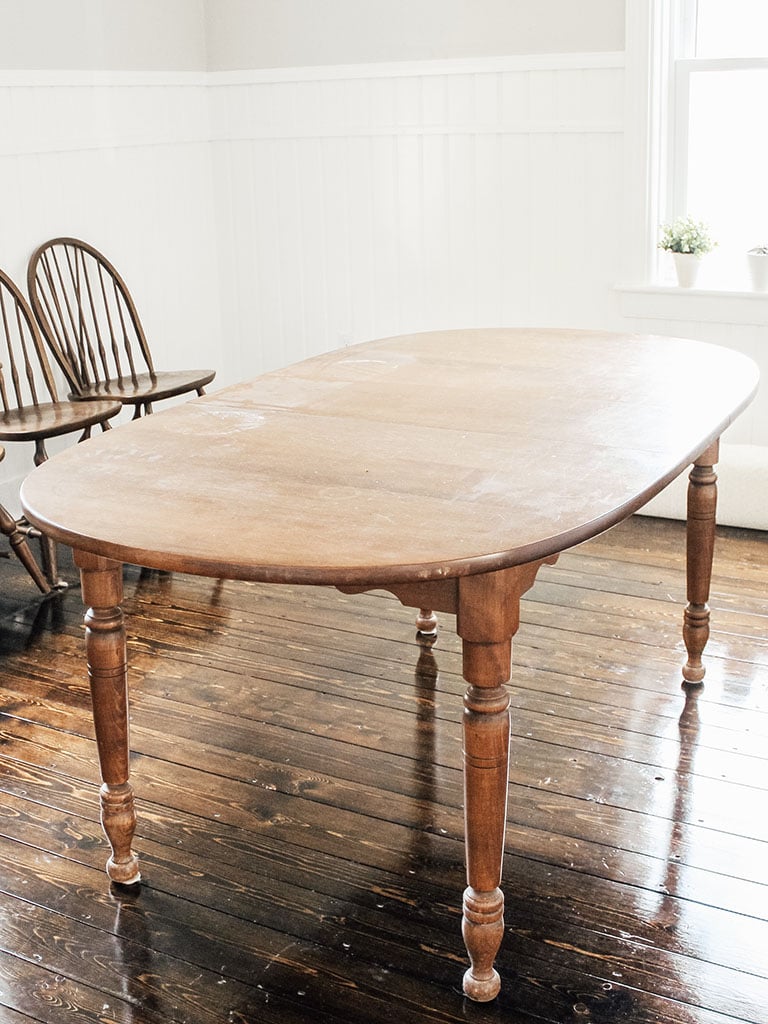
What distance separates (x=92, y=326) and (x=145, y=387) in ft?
1.78

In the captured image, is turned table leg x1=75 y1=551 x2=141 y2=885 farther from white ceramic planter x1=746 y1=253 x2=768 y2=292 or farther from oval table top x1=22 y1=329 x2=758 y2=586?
white ceramic planter x1=746 y1=253 x2=768 y2=292

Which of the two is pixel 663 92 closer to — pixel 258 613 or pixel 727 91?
pixel 727 91

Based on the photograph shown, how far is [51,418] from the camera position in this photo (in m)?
3.55

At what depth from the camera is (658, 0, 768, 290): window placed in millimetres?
3975

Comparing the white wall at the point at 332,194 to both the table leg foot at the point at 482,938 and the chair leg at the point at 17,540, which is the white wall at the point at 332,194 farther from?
the table leg foot at the point at 482,938

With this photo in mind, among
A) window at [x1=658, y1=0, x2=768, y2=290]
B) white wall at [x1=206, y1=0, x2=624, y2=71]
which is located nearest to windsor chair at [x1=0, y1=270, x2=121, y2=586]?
white wall at [x1=206, y1=0, x2=624, y2=71]

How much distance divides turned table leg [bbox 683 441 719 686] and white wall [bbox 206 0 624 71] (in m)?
2.01

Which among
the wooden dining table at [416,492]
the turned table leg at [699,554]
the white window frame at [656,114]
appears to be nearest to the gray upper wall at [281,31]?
the white window frame at [656,114]

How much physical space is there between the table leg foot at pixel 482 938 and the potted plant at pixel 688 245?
9.11 feet

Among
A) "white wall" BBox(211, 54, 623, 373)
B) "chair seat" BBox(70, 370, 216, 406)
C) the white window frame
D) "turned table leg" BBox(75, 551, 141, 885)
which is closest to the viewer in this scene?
"turned table leg" BBox(75, 551, 141, 885)

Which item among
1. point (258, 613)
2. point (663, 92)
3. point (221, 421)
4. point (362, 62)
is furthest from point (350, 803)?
point (362, 62)

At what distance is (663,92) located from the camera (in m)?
4.04

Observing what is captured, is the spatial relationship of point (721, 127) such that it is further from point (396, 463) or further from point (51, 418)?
point (396, 463)

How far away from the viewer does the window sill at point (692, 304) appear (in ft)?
13.0
